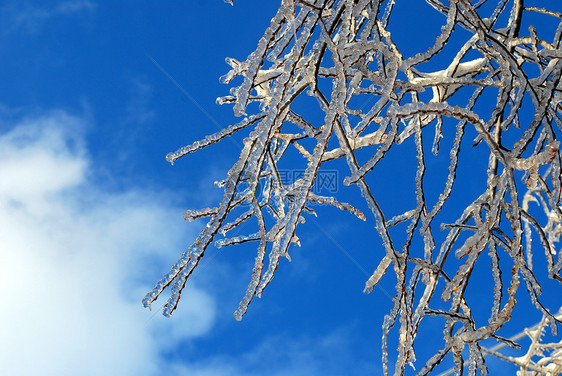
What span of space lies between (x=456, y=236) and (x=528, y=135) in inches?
14.9

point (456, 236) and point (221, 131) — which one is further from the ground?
point (221, 131)

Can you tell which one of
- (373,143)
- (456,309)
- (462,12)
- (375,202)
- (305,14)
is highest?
(373,143)

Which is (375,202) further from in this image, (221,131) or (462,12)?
(462,12)

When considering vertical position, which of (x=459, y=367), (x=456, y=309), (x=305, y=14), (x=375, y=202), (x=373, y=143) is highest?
(x=373, y=143)

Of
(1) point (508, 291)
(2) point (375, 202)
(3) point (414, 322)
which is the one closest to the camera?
(2) point (375, 202)

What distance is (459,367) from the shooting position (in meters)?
1.40

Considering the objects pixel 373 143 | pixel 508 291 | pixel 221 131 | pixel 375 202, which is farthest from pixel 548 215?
pixel 221 131

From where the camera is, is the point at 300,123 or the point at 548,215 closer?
the point at 300,123

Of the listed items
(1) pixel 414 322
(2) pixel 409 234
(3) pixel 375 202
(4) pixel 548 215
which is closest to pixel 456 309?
(1) pixel 414 322

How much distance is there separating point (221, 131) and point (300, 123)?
1.61ft

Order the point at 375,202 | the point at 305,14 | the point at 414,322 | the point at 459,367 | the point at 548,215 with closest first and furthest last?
the point at 305,14 → the point at 375,202 → the point at 459,367 → the point at 414,322 → the point at 548,215

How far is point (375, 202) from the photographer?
46.7 inches

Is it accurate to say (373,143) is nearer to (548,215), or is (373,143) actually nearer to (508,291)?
(508,291)

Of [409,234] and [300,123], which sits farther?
[300,123]
